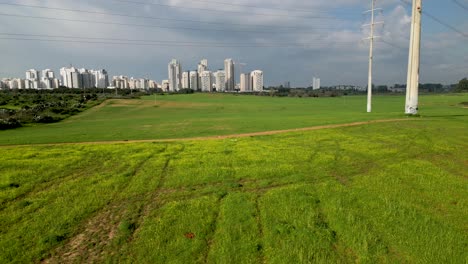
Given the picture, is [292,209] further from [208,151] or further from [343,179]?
[208,151]

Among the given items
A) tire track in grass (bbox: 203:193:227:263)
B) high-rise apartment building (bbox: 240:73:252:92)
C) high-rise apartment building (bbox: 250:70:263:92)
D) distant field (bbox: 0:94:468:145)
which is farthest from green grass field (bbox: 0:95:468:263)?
high-rise apartment building (bbox: 240:73:252:92)

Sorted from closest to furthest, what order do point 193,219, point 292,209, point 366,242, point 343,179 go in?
1. point 366,242
2. point 193,219
3. point 292,209
4. point 343,179

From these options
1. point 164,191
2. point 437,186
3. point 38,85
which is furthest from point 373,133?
point 38,85

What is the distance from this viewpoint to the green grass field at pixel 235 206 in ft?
19.2

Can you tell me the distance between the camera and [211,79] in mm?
161000

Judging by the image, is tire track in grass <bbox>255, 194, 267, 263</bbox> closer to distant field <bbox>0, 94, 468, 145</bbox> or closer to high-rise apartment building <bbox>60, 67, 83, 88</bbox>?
distant field <bbox>0, 94, 468, 145</bbox>

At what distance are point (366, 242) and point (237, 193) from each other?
3766 mm

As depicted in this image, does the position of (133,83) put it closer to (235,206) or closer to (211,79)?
A: (211,79)

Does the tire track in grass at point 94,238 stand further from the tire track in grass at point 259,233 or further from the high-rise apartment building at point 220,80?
the high-rise apartment building at point 220,80

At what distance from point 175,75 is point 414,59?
14986 centimetres

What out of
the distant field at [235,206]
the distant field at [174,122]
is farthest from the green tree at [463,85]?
the distant field at [235,206]

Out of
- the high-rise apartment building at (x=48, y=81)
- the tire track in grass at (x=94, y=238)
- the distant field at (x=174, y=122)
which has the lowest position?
the tire track in grass at (x=94, y=238)

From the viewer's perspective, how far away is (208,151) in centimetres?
1437

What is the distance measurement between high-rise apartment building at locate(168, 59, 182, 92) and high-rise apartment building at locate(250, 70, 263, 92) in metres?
40.8
